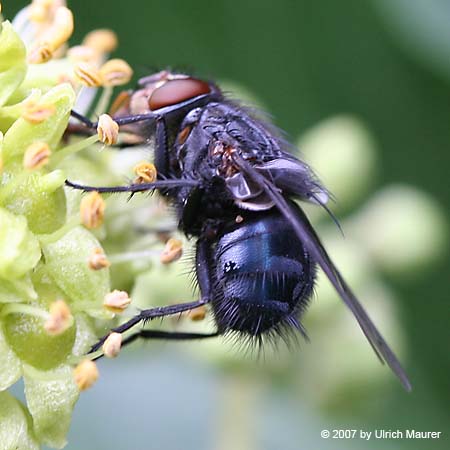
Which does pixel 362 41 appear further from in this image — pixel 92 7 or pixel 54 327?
pixel 54 327

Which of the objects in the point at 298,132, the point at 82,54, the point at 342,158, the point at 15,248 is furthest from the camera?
the point at 298,132

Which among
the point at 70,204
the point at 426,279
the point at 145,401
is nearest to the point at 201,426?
the point at 145,401

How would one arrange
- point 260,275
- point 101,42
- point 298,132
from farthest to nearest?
point 298,132 < point 101,42 < point 260,275

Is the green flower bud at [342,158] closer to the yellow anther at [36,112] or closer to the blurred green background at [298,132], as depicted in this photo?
the blurred green background at [298,132]

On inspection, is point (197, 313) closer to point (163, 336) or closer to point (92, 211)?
point (163, 336)

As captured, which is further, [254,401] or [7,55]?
[254,401]

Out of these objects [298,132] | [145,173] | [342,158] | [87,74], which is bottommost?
[298,132]

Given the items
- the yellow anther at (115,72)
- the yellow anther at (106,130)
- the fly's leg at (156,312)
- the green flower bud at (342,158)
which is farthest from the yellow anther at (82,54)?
the green flower bud at (342,158)

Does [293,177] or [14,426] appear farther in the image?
[293,177]

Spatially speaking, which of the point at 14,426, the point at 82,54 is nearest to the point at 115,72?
the point at 82,54
